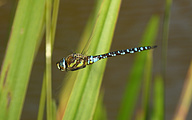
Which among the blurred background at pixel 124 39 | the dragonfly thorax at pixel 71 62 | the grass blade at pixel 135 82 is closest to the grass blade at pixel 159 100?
the grass blade at pixel 135 82

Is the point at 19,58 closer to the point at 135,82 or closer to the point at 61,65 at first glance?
the point at 61,65

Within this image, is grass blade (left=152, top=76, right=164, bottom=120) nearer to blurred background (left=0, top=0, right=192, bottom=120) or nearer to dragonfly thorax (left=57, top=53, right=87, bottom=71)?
dragonfly thorax (left=57, top=53, right=87, bottom=71)

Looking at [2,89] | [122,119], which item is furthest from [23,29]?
[122,119]

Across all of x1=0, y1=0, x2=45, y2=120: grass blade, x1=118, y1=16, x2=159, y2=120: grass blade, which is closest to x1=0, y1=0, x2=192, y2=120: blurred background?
x1=118, y1=16, x2=159, y2=120: grass blade

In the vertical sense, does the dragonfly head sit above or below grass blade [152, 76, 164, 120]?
above

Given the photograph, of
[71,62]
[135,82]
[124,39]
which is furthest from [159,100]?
[124,39]

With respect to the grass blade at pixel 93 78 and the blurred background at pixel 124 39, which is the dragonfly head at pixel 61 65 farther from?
the blurred background at pixel 124 39

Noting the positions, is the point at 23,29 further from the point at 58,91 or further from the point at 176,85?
the point at 176,85

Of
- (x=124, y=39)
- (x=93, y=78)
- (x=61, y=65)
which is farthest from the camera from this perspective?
(x=124, y=39)

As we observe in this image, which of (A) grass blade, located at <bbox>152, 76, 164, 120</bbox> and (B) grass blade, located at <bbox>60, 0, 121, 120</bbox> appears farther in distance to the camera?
(A) grass blade, located at <bbox>152, 76, 164, 120</bbox>
